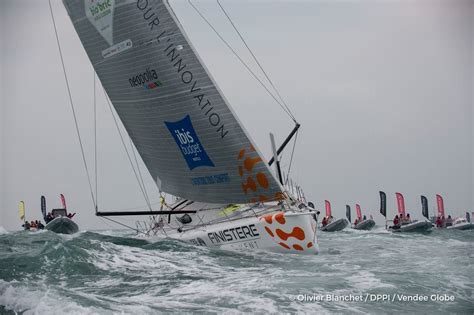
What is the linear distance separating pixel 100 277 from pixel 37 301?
7.67 ft

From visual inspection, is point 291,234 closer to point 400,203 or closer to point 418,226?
point 418,226

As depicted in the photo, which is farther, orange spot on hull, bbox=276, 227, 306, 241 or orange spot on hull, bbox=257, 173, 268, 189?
orange spot on hull, bbox=257, 173, 268, 189

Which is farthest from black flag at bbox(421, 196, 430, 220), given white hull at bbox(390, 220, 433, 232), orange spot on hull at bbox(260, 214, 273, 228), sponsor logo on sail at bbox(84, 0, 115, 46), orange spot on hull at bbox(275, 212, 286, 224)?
sponsor logo on sail at bbox(84, 0, 115, 46)

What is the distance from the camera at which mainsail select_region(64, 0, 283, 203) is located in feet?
44.0

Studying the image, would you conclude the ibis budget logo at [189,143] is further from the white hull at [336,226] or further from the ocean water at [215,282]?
the white hull at [336,226]

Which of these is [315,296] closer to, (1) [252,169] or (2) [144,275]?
(2) [144,275]

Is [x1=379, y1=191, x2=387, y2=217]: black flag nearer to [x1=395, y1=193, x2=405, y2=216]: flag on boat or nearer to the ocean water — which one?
[x1=395, y1=193, x2=405, y2=216]: flag on boat

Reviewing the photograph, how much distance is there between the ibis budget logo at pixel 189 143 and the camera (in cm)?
1401

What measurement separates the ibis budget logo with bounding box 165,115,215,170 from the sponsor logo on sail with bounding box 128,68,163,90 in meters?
0.98

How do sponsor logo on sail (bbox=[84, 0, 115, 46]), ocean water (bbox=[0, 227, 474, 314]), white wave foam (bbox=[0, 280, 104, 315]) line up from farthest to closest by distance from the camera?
sponsor logo on sail (bbox=[84, 0, 115, 46])
ocean water (bbox=[0, 227, 474, 314])
white wave foam (bbox=[0, 280, 104, 315])

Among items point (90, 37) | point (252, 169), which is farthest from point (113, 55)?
point (252, 169)

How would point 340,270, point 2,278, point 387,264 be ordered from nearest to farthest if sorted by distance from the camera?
1. point 2,278
2. point 340,270
3. point 387,264

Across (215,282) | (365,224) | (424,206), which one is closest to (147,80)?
(215,282)

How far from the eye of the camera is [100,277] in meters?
9.31
